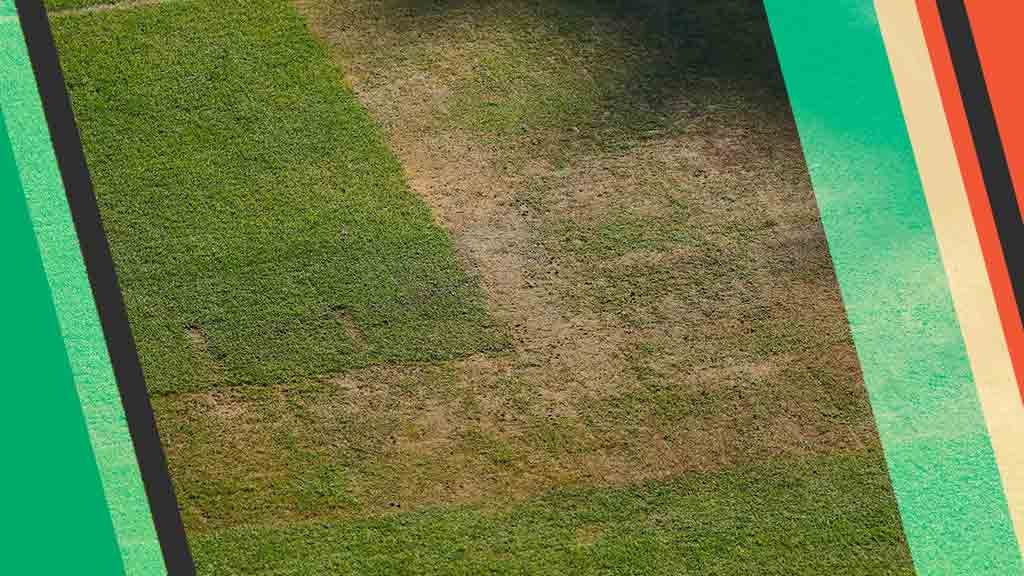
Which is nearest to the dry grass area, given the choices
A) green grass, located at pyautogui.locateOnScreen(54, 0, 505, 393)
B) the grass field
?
the grass field

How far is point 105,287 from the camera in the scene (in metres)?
4.12

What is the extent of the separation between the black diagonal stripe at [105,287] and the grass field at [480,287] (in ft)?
0.19

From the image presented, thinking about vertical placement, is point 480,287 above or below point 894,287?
above

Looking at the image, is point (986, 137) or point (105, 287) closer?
point (105, 287)

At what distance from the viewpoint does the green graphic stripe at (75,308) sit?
3979 millimetres

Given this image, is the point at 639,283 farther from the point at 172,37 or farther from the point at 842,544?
the point at 172,37

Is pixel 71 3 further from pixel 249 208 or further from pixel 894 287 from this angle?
pixel 894 287

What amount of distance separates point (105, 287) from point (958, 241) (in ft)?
12.3

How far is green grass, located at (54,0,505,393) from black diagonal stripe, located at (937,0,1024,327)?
89.8 inches

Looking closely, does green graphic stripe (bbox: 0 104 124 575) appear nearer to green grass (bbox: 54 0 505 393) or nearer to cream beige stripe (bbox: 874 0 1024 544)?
green grass (bbox: 54 0 505 393)

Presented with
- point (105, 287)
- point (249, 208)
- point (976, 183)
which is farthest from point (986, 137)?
point (105, 287)

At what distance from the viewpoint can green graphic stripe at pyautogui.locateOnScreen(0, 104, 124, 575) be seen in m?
3.97

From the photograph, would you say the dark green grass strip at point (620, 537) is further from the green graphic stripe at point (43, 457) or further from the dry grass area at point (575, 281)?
the green graphic stripe at point (43, 457)

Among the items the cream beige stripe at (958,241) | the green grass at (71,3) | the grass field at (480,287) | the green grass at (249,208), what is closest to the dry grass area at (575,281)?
the grass field at (480,287)
